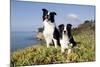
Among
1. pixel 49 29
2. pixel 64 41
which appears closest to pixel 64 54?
pixel 64 41

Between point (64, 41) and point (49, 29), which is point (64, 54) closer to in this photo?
point (64, 41)

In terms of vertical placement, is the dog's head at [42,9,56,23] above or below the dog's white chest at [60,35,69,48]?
above

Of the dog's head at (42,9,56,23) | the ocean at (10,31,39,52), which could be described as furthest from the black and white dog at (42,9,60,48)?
the ocean at (10,31,39,52)

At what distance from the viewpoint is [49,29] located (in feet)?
7.38

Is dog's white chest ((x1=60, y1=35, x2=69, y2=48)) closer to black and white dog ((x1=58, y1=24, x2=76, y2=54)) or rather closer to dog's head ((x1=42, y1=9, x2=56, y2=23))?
black and white dog ((x1=58, y1=24, x2=76, y2=54))

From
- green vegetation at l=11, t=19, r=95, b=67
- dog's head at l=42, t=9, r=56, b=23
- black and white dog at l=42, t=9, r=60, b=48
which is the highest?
dog's head at l=42, t=9, r=56, b=23

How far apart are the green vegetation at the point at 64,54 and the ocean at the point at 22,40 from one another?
0.04 metres

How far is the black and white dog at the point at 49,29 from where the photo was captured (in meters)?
2.23

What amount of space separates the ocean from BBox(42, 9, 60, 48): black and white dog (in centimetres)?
13

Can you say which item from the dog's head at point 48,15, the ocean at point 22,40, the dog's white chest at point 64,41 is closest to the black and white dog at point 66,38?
the dog's white chest at point 64,41

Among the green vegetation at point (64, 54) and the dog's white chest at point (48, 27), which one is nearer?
the green vegetation at point (64, 54)

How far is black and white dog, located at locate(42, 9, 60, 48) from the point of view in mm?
2227

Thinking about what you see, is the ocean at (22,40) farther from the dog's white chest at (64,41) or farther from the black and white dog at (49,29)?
the dog's white chest at (64,41)

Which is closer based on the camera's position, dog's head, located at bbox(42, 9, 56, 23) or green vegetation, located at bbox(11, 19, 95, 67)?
green vegetation, located at bbox(11, 19, 95, 67)
